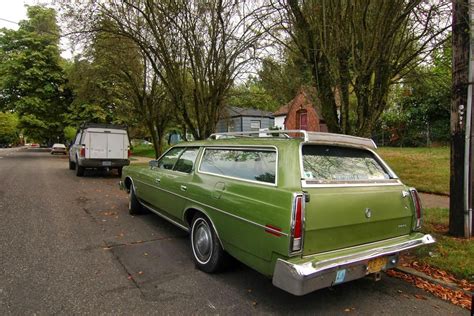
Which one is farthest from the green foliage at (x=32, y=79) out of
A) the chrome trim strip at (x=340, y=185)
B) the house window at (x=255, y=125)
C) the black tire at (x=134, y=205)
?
the chrome trim strip at (x=340, y=185)

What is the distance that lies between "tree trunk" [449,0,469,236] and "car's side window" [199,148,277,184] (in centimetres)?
329

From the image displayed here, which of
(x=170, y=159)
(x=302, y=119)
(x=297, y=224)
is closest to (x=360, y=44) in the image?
(x=170, y=159)

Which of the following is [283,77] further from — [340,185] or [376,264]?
[376,264]

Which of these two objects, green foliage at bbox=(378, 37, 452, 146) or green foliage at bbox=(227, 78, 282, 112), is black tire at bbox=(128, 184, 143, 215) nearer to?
green foliage at bbox=(227, 78, 282, 112)

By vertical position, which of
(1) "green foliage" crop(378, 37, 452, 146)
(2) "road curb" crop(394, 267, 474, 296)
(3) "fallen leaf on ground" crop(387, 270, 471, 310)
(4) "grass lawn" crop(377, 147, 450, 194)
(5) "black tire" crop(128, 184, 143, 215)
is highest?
(1) "green foliage" crop(378, 37, 452, 146)

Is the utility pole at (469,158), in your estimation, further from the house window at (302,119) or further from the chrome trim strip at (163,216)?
the house window at (302,119)

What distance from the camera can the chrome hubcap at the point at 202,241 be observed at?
4.18 metres

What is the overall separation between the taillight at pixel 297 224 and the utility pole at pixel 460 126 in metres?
3.46

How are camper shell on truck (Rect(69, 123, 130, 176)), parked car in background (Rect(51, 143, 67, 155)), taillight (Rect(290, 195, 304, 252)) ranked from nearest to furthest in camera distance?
taillight (Rect(290, 195, 304, 252)) → camper shell on truck (Rect(69, 123, 130, 176)) → parked car in background (Rect(51, 143, 67, 155))

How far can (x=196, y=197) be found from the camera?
4.43 m

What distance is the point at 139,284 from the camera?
3.81 metres

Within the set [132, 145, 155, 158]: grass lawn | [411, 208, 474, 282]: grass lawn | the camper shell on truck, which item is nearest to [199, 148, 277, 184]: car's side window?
[411, 208, 474, 282]: grass lawn

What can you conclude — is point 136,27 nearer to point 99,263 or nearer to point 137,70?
point 137,70

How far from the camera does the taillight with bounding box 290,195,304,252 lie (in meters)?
2.99
